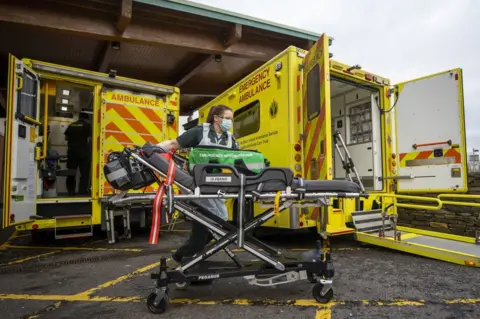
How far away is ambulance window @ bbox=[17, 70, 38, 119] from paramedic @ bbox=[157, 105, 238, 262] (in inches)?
122

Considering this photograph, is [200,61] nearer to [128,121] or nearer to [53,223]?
[128,121]

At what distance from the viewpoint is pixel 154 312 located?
97.8 inches

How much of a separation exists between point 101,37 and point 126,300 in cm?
483

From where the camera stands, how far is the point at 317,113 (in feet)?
13.9

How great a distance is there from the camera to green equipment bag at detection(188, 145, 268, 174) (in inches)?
106

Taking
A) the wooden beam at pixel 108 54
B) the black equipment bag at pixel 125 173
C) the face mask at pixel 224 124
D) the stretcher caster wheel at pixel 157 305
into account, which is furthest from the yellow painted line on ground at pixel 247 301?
the wooden beam at pixel 108 54

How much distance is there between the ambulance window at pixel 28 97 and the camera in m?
4.64

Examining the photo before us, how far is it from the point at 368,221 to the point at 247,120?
2.75 meters

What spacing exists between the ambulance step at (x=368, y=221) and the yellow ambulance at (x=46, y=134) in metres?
A: 3.50

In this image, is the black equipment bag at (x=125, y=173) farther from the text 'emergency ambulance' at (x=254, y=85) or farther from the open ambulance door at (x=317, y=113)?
the text 'emergency ambulance' at (x=254, y=85)

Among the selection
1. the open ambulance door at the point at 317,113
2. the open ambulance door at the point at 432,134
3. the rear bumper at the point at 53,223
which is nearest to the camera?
the open ambulance door at the point at 317,113

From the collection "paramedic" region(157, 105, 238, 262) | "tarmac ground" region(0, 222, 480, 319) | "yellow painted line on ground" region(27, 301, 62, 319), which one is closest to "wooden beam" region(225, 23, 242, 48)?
"paramedic" region(157, 105, 238, 262)

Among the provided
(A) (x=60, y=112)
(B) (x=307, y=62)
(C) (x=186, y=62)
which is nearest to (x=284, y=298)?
(B) (x=307, y=62)

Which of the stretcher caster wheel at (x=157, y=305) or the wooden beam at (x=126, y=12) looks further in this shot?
the wooden beam at (x=126, y=12)
